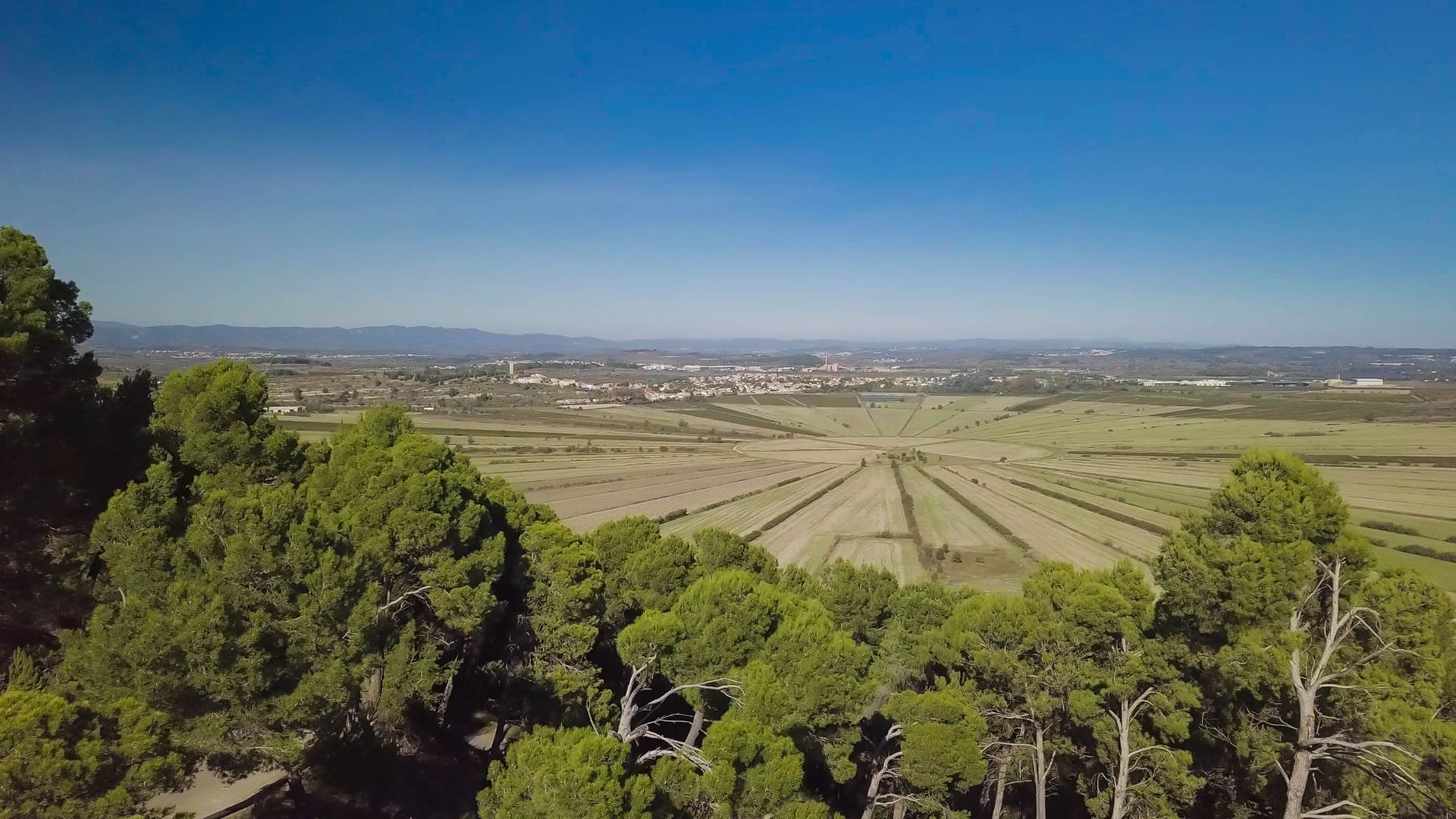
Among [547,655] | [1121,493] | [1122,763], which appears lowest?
[1121,493]

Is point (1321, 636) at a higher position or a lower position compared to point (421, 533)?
lower

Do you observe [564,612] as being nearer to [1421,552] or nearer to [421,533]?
[421,533]

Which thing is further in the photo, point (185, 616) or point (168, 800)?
point (168, 800)

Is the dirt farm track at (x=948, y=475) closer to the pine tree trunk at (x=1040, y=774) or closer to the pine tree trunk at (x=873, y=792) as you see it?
the pine tree trunk at (x=1040, y=774)

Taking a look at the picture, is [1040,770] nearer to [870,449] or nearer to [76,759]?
[76,759]

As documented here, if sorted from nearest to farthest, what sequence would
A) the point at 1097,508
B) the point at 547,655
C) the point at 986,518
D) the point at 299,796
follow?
the point at 299,796, the point at 547,655, the point at 986,518, the point at 1097,508

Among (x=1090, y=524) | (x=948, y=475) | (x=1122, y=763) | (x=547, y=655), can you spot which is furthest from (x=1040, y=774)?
(x=948, y=475)

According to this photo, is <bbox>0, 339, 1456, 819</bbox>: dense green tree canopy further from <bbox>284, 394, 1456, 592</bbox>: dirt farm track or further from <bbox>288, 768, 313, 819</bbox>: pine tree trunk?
<bbox>284, 394, 1456, 592</bbox>: dirt farm track

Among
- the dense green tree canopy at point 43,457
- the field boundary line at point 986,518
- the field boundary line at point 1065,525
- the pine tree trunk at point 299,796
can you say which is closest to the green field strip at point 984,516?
the field boundary line at point 986,518

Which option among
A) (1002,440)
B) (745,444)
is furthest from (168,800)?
(1002,440)
